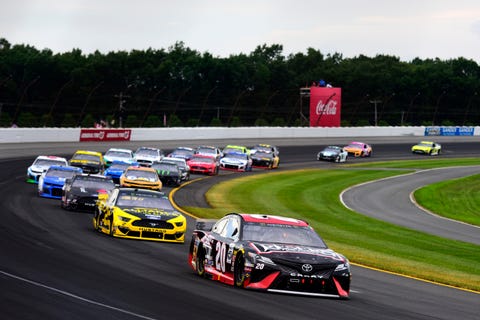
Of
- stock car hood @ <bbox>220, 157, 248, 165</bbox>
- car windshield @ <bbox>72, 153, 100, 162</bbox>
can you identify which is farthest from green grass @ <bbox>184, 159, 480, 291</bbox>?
car windshield @ <bbox>72, 153, 100, 162</bbox>

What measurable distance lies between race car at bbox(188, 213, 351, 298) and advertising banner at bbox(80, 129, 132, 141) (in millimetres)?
60235

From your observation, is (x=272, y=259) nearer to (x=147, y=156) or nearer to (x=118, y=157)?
(x=118, y=157)

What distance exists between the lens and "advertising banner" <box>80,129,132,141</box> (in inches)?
3061

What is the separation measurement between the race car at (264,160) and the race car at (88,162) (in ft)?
57.4

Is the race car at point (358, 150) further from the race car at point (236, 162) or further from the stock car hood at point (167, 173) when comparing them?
the stock car hood at point (167, 173)

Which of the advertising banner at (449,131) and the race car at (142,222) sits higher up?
the race car at (142,222)

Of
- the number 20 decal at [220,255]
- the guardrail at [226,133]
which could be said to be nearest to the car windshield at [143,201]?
the number 20 decal at [220,255]

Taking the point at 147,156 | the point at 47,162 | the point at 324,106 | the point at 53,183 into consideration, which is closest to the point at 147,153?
the point at 147,156

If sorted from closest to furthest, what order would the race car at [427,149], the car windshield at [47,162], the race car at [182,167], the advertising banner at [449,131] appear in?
the car windshield at [47,162], the race car at [182,167], the race car at [427,149], the advertising banner at [449,131]

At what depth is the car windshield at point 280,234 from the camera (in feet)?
56.1

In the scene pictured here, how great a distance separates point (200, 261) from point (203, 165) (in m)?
40.9

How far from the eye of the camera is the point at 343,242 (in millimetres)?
29609

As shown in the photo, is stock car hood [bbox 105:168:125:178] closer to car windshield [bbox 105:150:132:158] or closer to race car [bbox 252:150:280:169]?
car windshield [bbox 105:150:132:158]

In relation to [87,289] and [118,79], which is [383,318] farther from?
[118,79]
